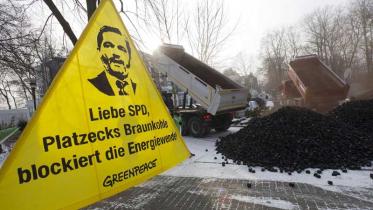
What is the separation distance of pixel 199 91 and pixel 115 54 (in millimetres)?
8308

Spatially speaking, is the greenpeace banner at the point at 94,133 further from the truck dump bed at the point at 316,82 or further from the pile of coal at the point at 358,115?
the truck dump bed at the point at 316,82

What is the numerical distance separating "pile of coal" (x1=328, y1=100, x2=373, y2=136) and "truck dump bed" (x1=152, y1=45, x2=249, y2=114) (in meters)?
3.67

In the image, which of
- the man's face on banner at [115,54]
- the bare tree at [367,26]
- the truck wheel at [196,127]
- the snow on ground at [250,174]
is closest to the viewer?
the man's face on banner at [115,54]

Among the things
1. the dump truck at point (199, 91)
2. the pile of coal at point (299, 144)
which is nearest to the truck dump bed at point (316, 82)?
the dump truck at point (199, 91)

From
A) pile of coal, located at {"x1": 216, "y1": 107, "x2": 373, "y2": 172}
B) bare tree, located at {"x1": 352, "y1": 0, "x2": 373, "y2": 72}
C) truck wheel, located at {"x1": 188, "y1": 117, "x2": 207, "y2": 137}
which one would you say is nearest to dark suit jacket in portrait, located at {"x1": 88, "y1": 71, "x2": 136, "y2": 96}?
pile of coal, located at {"x1": 216, "y1": 107, "x2": 373, "y2": 172}

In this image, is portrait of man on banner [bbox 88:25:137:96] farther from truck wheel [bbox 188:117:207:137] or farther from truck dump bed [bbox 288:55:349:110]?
truck dump bed [bbox 288:55:349:110]

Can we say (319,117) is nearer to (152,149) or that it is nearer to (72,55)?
(152,149)

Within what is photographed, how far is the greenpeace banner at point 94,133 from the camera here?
6.07ft

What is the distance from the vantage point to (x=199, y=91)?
35.4 ft

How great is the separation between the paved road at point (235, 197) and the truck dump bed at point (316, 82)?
8614mm

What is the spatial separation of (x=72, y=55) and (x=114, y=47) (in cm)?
47

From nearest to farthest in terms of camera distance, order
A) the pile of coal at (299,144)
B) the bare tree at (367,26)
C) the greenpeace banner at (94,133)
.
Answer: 1. the greenpeace banner at (94,133)
2. the pile of coal at (299,144)
3. the bare tree at (367,26)

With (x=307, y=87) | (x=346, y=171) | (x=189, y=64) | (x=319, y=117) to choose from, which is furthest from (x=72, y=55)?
(x=307, y=87)

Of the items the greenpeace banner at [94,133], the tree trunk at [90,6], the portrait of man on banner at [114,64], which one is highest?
the tree trunk at [90,6]
